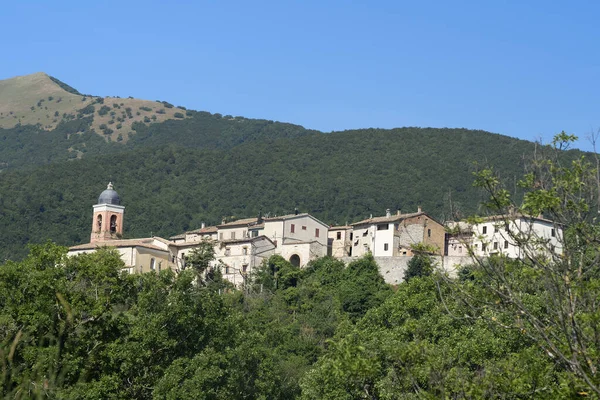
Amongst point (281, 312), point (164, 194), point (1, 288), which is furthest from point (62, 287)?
point (164, 194)

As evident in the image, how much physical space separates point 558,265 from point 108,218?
72401 millimetres

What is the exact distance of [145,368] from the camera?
111 ft

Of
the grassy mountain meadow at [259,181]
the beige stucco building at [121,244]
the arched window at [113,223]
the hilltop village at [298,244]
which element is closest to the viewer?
the hilltop village at [298,244]

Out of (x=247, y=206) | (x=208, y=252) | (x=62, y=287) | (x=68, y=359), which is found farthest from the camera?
(x=247, y=206)

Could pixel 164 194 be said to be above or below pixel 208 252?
above

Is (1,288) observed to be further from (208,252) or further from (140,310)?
(208,252)

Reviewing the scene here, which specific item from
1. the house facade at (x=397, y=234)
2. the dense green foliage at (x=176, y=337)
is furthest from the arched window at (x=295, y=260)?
the dense green foliage at (x=176, y=337)

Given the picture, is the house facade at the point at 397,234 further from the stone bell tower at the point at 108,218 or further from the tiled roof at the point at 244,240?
the stone bell tower at the point at 108,218

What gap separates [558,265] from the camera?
1527 centimetres

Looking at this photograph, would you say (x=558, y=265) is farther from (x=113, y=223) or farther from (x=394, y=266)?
(x=113, y=223)

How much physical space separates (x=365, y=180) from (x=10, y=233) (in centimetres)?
4126

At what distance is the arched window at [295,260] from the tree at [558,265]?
58836 mm

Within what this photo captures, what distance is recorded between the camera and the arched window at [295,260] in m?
75.4

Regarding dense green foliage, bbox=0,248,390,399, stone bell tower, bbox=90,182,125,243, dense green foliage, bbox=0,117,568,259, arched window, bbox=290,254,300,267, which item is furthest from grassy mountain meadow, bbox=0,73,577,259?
dense green foliage, bbox=0,248,390,399
